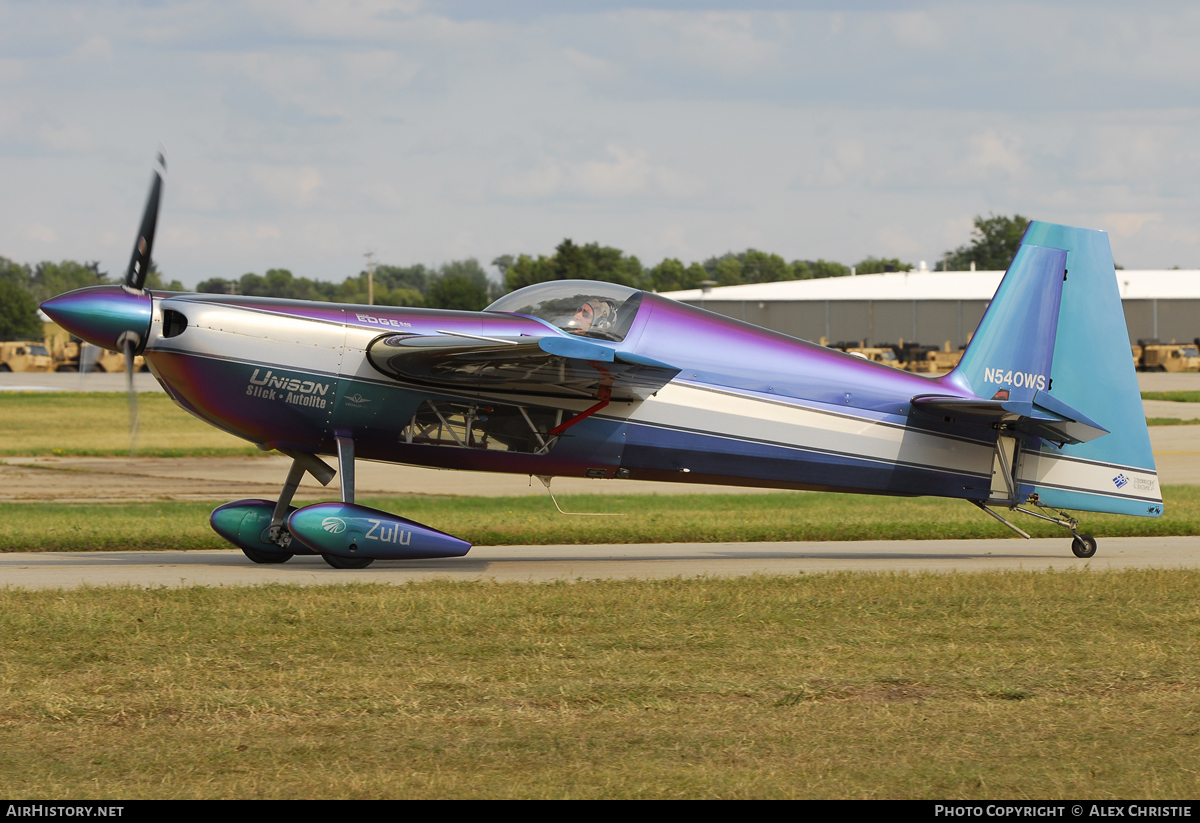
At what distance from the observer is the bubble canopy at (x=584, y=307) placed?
11648mm

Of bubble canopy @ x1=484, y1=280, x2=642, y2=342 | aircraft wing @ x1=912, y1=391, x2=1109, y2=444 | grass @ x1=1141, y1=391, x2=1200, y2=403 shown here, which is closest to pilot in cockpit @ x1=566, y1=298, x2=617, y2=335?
bubble canopy @ x1=484, y1=280, x2=642, y2=342

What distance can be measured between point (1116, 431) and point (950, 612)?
200 inches

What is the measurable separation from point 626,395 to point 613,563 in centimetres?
198

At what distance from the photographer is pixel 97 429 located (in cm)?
3603

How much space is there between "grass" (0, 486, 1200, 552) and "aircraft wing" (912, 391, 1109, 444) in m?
2.92

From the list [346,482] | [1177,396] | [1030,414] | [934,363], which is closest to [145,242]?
[346,482]

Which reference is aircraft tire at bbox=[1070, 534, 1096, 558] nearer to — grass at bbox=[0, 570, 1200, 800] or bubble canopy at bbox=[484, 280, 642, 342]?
grass at bbox=[0, 570, 1200, 800]

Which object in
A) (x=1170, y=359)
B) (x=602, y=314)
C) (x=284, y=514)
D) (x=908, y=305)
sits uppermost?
(x=908, y=305)

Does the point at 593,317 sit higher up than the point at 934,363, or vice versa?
the point at 593,317

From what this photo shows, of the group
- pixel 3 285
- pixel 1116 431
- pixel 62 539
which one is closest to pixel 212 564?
pixel 62 539

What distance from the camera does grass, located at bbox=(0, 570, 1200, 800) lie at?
5133 mm

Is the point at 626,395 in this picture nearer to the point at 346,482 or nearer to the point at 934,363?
the point at 346,482

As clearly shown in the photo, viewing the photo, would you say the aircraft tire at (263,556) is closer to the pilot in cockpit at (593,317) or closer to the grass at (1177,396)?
the pilot in cockpit at (593,317)

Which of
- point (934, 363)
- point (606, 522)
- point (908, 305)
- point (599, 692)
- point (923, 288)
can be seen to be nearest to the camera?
point (599, 692)
